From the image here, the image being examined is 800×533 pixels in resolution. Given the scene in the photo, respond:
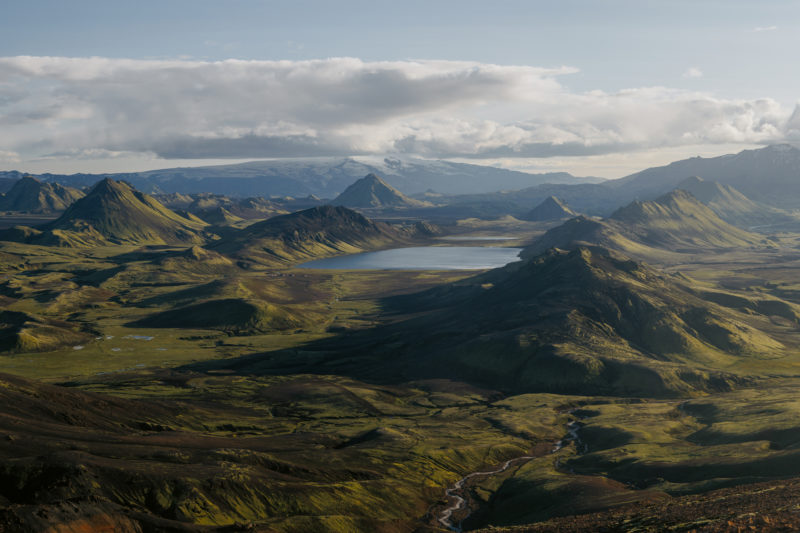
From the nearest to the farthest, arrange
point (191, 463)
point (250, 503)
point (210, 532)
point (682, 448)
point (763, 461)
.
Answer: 1. point (210, 532)
2. point (250, 503)
3. point (191, 463)
4. point (763, 461)
5. point (682, 448)

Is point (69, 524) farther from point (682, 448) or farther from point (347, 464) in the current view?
point (682, 448)

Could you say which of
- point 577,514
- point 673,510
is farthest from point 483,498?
point 673,510

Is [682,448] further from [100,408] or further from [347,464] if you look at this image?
[100,408]

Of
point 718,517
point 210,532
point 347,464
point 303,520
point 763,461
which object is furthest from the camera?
point 347,464

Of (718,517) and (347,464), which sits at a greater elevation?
(718,517)

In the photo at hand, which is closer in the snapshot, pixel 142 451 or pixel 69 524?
pixel 69 524

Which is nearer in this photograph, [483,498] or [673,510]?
[673,510]

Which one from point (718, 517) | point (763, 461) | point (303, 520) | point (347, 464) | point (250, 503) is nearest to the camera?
point (718, 517)

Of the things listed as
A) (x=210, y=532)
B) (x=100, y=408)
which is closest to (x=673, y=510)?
(x=210, y=532)

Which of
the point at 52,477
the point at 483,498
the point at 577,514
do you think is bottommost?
the point at 483,498
